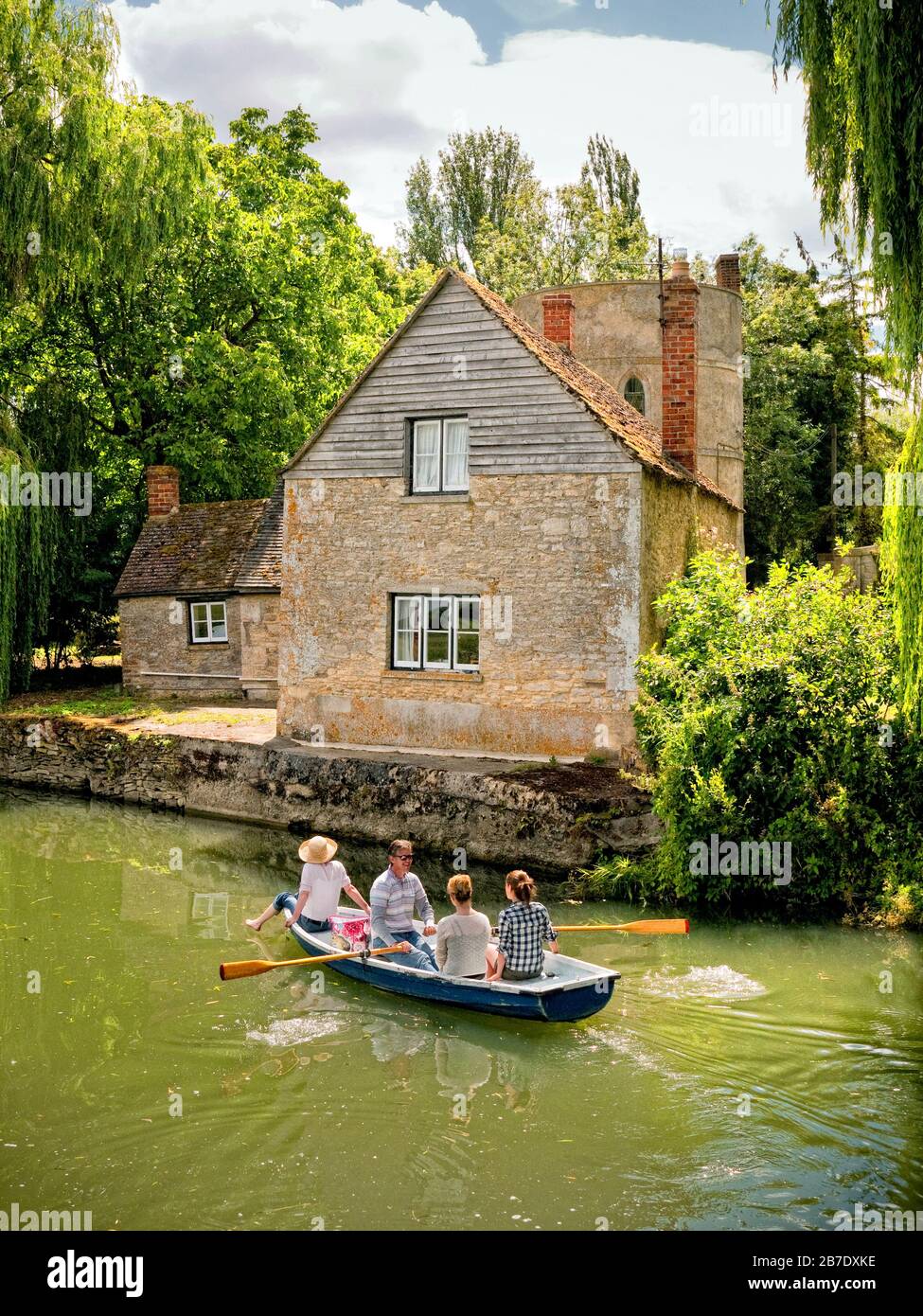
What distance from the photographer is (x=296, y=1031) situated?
11.0 metres

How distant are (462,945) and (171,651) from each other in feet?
66.0

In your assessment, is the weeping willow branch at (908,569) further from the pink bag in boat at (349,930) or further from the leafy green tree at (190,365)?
the leafy green tree at (190,365)

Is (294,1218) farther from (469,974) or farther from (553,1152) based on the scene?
(469,974)

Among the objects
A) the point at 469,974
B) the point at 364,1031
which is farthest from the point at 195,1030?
the point at 469,974

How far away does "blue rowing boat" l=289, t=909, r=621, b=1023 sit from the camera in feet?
34.5

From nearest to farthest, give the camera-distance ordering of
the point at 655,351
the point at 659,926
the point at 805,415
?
1. the point at 659,926
2. the point at 655,351
3. the point at 805,415

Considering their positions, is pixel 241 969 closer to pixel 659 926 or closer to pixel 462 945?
pixel 462 945

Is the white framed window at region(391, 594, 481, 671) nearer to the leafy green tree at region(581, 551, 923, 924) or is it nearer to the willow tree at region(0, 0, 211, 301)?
the leafy green tree at region(581, 551, 923, 924)

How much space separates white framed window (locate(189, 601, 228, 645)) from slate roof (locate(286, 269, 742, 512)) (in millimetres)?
8477

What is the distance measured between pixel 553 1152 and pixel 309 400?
27.1 m

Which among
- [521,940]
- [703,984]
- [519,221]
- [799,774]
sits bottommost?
[703,984]

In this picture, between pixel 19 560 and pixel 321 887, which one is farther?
pixel 19 560

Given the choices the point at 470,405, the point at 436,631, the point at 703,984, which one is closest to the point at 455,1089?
the point at 703,984

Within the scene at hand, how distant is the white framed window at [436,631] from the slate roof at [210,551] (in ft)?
26.1
